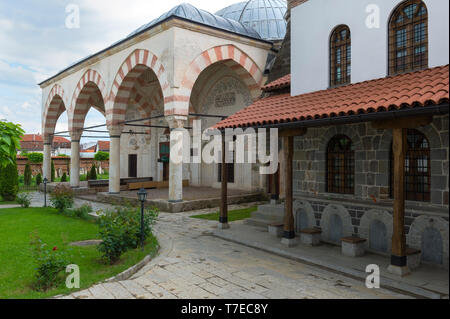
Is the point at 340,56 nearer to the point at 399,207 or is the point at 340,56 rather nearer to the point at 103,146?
the point at 399,207

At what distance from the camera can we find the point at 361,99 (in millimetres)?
4992

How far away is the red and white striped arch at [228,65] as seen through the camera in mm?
10539

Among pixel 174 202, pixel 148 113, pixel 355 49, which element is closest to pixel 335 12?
pixel 355 49

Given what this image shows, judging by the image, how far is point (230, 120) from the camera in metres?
7.30

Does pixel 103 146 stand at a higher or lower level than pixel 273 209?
higher

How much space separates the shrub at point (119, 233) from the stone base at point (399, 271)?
4075 mm

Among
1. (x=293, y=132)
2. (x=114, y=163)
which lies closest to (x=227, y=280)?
(x=293, y=132)

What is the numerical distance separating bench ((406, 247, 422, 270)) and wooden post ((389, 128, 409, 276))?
0.26 metres

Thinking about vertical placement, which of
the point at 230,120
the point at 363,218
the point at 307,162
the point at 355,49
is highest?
the point at 355,49

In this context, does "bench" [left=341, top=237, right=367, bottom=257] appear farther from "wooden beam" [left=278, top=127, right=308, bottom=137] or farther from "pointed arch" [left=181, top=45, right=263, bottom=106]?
"pointed arch" [left=181, top=45, right=263, bottom=106]

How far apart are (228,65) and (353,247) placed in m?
8.39

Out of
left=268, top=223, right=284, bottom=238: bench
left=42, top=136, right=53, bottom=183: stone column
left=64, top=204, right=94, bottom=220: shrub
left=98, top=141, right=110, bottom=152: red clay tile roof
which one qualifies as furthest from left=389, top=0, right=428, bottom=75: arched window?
left=98, top=141, right=110, bottom=152: red clay tile roof
